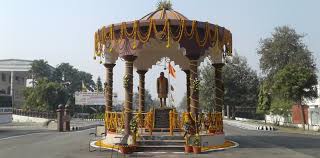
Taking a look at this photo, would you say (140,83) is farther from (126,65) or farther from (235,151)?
(235,151)

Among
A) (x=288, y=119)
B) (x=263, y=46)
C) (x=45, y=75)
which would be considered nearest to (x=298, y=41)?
(x=263, y=46)

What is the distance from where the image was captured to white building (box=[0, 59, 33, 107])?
3484 inches

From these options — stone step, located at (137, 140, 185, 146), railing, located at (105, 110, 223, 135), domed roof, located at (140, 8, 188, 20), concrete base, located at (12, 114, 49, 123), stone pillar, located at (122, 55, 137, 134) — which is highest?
domed roof, located at (140, 8, 188, 20)

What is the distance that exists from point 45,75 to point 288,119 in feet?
200

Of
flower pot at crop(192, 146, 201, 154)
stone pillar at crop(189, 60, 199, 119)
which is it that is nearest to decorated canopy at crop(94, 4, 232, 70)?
stone pillar at crop(189, 60, 199, 119)

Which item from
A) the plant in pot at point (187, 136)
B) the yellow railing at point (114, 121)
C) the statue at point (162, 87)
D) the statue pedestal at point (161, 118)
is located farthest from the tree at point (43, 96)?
the plant in pot at point (187, 136)

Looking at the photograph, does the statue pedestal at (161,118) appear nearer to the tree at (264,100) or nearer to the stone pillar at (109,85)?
the stone pillar at (109,85)

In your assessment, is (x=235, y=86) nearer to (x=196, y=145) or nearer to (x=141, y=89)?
(x=141, y=89)

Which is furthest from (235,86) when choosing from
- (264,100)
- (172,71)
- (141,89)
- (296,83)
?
(141,89)

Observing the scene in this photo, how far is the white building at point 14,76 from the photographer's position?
8850 cm

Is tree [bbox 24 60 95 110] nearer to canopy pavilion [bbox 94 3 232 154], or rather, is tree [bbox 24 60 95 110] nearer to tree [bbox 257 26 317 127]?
tree [bbox 257 26 317 127]

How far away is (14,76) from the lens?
92.9 meters

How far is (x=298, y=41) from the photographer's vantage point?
55906mm

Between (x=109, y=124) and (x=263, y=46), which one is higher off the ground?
(x=263, y=46)
